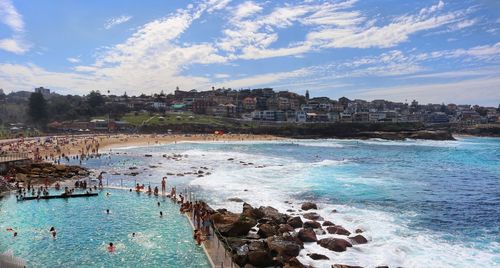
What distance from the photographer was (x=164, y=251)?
854 inches

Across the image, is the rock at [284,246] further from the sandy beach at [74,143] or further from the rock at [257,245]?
the sandy beach at [74,143]

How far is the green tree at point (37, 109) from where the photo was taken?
118 metres

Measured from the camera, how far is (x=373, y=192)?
39.6 m

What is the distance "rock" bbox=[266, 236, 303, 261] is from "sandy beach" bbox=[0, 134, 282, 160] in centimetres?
4486

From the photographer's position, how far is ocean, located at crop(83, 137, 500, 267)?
2330cm

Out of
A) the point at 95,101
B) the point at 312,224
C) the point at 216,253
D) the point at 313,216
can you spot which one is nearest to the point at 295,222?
the point at 312,224


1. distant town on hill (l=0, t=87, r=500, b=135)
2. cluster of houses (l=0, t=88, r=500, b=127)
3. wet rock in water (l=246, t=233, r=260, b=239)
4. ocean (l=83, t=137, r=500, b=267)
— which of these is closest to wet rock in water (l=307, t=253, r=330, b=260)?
ocean (l=83, t=137, r=500, b=267)

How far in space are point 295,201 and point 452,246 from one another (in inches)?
528

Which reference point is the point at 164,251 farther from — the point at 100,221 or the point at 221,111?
the point at 221,111

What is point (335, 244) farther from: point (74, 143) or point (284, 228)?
point (74, 143)

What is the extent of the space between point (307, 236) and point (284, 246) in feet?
9.84

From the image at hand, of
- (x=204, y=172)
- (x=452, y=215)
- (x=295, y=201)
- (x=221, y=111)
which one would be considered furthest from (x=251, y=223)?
(x=221, y=111)

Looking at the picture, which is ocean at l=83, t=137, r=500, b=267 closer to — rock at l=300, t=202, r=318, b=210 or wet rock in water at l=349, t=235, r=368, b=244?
wet rock in water at l=349, t=235, r=368, b=244

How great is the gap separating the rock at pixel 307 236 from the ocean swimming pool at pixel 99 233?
616 centimetres
